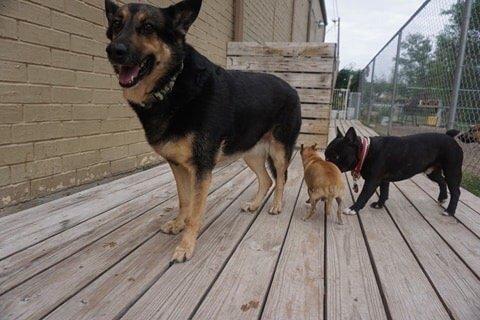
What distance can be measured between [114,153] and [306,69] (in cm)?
356

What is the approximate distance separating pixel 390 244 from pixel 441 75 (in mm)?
3823

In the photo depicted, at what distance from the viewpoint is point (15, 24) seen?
8.82 ft

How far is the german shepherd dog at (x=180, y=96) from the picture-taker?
206cm

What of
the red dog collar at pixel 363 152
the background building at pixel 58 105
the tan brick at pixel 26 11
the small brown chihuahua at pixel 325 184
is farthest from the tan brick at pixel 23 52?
the red dog collar at pixel 363 152

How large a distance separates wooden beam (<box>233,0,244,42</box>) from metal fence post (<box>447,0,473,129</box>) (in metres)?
3.95

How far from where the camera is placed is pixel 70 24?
127 inches

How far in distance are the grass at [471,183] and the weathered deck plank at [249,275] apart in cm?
254

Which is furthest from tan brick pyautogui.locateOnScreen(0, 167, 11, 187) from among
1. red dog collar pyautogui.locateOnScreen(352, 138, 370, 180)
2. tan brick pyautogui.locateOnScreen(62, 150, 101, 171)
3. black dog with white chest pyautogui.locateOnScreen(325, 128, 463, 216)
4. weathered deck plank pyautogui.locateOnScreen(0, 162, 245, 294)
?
red dog collar pyautogui.locateOnScreen(352, 138, 370, 180)

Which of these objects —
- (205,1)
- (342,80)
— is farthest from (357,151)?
(342,80)

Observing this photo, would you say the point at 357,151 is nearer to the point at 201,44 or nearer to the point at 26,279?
the point at 26,279

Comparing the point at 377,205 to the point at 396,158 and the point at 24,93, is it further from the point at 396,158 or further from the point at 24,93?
the point at 24,93

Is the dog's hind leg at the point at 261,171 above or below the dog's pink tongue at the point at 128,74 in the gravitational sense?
below

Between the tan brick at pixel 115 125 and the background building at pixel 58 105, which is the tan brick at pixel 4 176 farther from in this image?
the tan brick at pixel 115 125

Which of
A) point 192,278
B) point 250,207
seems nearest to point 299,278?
point 192,278
